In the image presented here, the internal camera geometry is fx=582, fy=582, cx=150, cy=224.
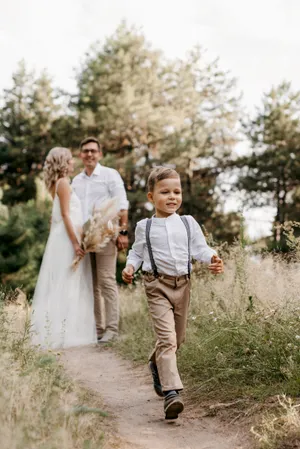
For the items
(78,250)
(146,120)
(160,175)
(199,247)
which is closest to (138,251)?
(199,247)

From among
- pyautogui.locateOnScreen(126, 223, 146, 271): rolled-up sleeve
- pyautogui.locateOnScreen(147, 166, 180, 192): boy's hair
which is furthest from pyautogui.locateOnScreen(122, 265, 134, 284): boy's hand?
pyautogui.locateOnScreen(147, 166, 180, 192): boy's hair

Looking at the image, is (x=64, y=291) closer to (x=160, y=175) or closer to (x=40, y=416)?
(x=160, y=175)

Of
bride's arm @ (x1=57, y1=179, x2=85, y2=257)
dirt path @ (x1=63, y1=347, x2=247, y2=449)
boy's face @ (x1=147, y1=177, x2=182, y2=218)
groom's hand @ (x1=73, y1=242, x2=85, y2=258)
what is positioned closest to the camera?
dirt path @ (x1=63, y1=347, x2=247, y2=449)

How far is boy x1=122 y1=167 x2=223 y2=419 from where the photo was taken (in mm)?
4051

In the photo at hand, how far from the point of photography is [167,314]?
405cm

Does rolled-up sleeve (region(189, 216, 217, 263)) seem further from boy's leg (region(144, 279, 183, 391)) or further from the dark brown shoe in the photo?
the dark brown shoe

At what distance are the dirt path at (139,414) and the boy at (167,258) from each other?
0.27 meters

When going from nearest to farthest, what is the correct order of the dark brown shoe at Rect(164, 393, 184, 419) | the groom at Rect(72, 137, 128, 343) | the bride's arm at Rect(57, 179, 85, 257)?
1. the dark brown shoe at Rect(164, 393, 184, 419)
2. the bride's arm at Rect(57, 179, 85, 257)
3. the groom at Rect(72, 137, 128, 343)

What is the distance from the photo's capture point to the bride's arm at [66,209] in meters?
7.05

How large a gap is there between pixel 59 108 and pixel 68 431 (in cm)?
2644

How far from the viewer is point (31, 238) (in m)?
18.1

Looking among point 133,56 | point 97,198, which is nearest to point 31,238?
point 97,198

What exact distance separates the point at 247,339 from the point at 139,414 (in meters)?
1.03

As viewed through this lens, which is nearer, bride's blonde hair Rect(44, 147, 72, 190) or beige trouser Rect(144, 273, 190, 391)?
beige trouser Rect(144, 273, 190, 391)
